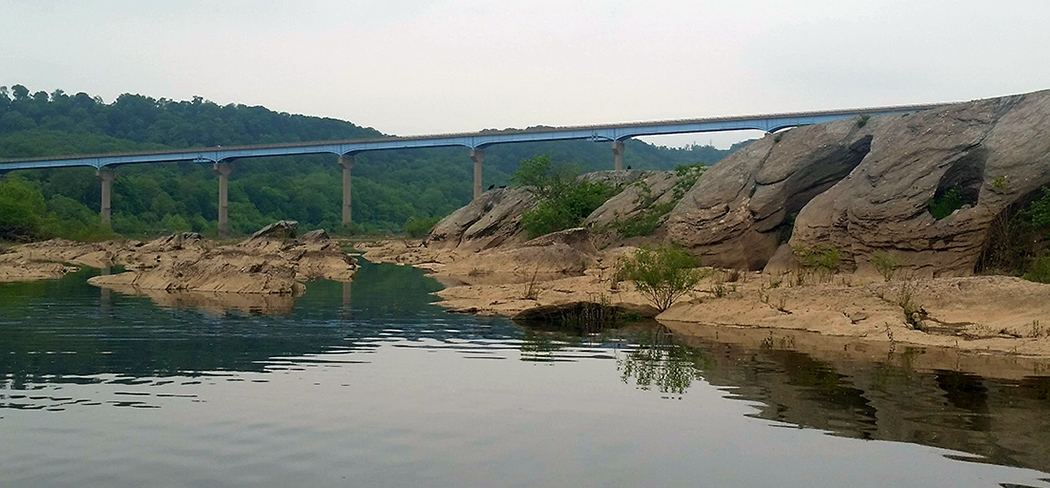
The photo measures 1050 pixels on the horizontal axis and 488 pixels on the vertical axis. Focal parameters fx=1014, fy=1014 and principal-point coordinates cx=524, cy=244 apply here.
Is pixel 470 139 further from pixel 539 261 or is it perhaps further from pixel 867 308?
pixel 867 308

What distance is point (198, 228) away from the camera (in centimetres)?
13362

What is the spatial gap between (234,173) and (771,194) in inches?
5334

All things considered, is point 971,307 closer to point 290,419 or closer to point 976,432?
point 976,432

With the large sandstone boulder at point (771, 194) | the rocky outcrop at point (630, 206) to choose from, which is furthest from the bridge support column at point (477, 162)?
the large sandstone boulder at point (771, 194)

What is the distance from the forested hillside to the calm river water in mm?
99817

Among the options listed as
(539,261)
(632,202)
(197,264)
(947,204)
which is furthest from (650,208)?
(197,264)

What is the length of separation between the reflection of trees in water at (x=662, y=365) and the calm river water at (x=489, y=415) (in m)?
0.07

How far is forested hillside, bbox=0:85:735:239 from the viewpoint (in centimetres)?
13275

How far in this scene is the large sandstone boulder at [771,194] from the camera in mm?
40188

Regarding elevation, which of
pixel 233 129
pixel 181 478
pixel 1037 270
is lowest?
pixel 181 478

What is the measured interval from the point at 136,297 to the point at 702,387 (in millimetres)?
23047

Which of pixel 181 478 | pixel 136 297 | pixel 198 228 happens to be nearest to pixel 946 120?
pixel 136 297

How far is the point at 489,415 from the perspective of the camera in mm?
13047

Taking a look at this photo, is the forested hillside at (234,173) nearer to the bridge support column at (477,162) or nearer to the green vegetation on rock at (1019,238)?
the bridge support column at (477,162)
